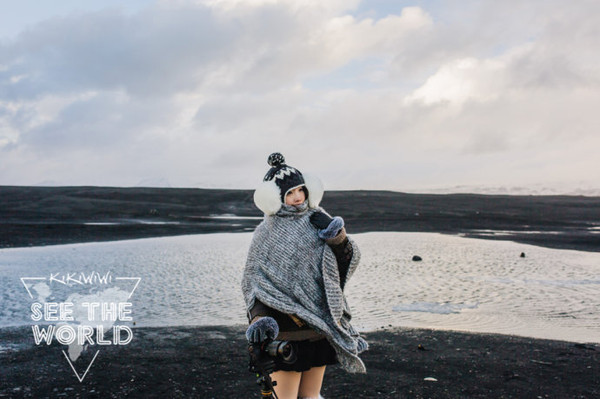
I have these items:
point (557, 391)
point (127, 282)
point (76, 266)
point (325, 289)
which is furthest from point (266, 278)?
point (76, 266)

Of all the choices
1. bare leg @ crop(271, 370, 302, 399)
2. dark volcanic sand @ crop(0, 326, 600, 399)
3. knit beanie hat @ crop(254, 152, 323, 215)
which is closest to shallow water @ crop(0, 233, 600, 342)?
dark volcanic sand @ crop(0, 326, 600, 399)

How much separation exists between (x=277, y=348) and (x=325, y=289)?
47 cm

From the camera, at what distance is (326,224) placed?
339cm

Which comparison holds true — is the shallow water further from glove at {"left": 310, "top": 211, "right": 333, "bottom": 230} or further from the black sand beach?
glove at {"left": 310, "top": 211, "right": 333, "bottom": 230}

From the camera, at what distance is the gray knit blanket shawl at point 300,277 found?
11.1 ft

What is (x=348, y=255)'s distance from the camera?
11.3ft

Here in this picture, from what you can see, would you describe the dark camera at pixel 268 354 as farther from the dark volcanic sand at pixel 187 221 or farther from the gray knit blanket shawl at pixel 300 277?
the dark volcanic sand at pixel 187 221

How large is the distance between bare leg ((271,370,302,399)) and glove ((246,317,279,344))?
0.35m

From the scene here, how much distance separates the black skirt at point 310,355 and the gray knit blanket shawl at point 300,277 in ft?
0.17

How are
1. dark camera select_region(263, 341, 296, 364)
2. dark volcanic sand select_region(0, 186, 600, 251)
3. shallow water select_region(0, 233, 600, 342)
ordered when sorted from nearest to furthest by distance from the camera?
dark camera select_region(263, 341, 296, 364) → shallow water select_region(0, 233, 600, 342) → dark volcanic sand select_region(0, 186, 600, 251)

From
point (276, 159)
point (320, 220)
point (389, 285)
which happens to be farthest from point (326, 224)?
point (389, 285)

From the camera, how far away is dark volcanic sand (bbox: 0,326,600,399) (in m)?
5.34

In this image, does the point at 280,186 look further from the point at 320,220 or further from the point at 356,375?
the point at 356,375

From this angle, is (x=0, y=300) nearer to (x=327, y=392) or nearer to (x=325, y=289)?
(x=327, y=392)
